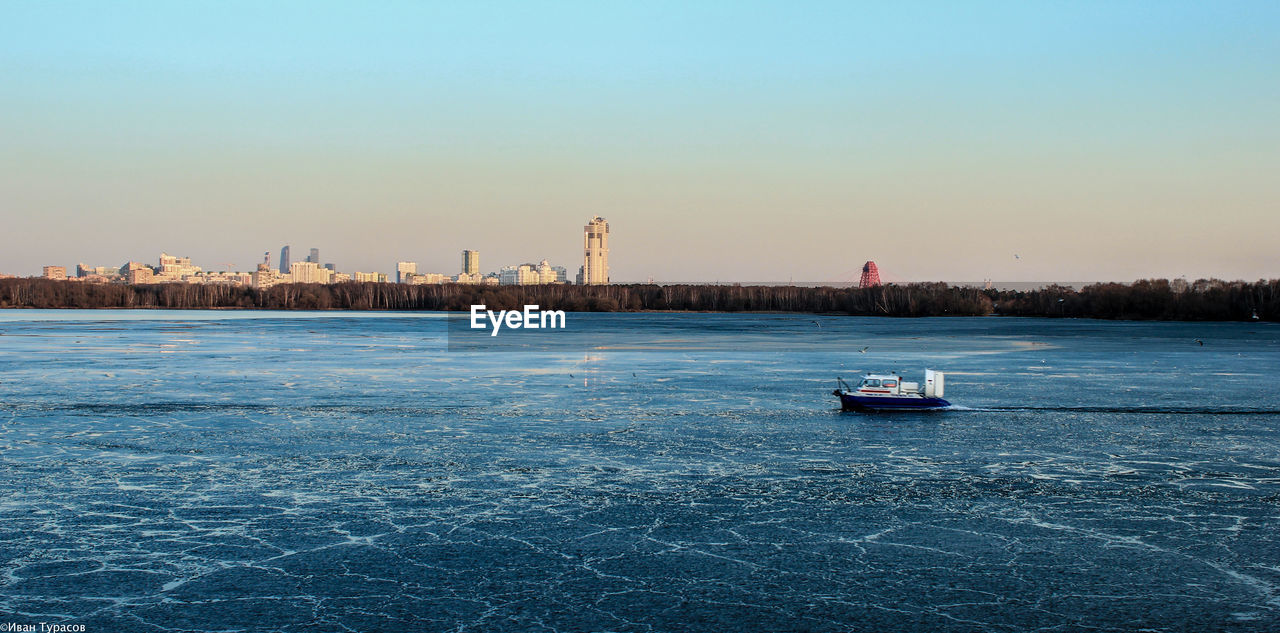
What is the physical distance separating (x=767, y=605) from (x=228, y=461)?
340 inches

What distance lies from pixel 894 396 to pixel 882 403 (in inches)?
14.7

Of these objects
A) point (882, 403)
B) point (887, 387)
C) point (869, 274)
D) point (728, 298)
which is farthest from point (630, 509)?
point (869, 274)

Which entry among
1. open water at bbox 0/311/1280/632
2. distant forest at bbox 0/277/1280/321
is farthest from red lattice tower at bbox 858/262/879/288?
open water at bbox 0/311/1280/632

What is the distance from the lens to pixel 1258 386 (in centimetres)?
2367

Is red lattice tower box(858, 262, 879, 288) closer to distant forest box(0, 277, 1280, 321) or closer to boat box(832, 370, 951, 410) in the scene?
distant forest box(0, 277, 1280, 321)

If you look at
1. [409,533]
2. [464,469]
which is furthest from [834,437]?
[409,533]

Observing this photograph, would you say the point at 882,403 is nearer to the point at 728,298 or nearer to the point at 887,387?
the point at 887,387

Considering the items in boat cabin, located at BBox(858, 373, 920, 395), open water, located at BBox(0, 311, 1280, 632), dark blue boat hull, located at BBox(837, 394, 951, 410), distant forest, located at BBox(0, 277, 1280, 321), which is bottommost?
open water, located at BBox(0, 311, 1280, 632)

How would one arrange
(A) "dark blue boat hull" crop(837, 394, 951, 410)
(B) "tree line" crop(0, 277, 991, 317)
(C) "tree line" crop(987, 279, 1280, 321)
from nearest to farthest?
(A) "dark blue boat hull" crop(837, 394, 951, 410) → (C) "tree line" crop(987, 279, 1280, 321) → (B) "tree line" crop(0, 277, 991, 317)

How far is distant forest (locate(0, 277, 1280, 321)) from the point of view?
275ft

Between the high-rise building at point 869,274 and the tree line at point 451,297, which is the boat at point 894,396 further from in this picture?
the high-rise building at point 869,274

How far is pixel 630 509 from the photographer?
33.6ft

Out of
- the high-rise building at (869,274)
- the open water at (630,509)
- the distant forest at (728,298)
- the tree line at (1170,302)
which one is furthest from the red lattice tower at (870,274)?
the open water at (630,509)

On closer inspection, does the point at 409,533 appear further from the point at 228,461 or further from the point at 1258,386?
the point at 1258,386
